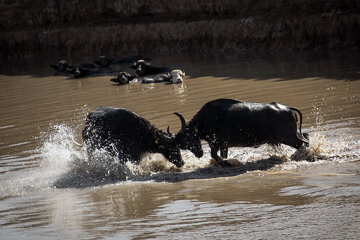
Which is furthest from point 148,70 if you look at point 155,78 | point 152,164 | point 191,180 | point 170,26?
point 191,180

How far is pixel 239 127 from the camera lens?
9.05 metres

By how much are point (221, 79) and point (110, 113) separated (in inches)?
324

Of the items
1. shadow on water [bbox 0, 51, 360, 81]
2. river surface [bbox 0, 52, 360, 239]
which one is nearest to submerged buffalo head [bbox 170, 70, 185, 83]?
shadow on water [bbox 0, 51, 360, 81]

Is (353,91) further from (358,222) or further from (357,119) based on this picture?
(358,222)

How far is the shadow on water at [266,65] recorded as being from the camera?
640 inches

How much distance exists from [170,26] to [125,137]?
56.0ft

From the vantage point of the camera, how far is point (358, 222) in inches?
231

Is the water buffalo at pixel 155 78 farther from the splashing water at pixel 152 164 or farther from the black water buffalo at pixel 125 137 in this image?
the black water buffalo at pixel 125 137

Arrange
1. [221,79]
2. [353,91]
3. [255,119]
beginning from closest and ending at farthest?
[255,119] < [353,91] < [221,79]

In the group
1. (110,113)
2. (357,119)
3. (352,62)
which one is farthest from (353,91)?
(110,113)

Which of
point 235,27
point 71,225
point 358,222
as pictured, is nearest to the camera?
point 358,222

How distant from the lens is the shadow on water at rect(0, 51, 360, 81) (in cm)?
1625

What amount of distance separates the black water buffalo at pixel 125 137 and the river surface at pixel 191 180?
0.72ft

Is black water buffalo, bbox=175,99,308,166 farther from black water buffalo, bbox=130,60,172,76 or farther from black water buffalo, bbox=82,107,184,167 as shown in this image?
black water buffalo, bbox=130,60,172,76
